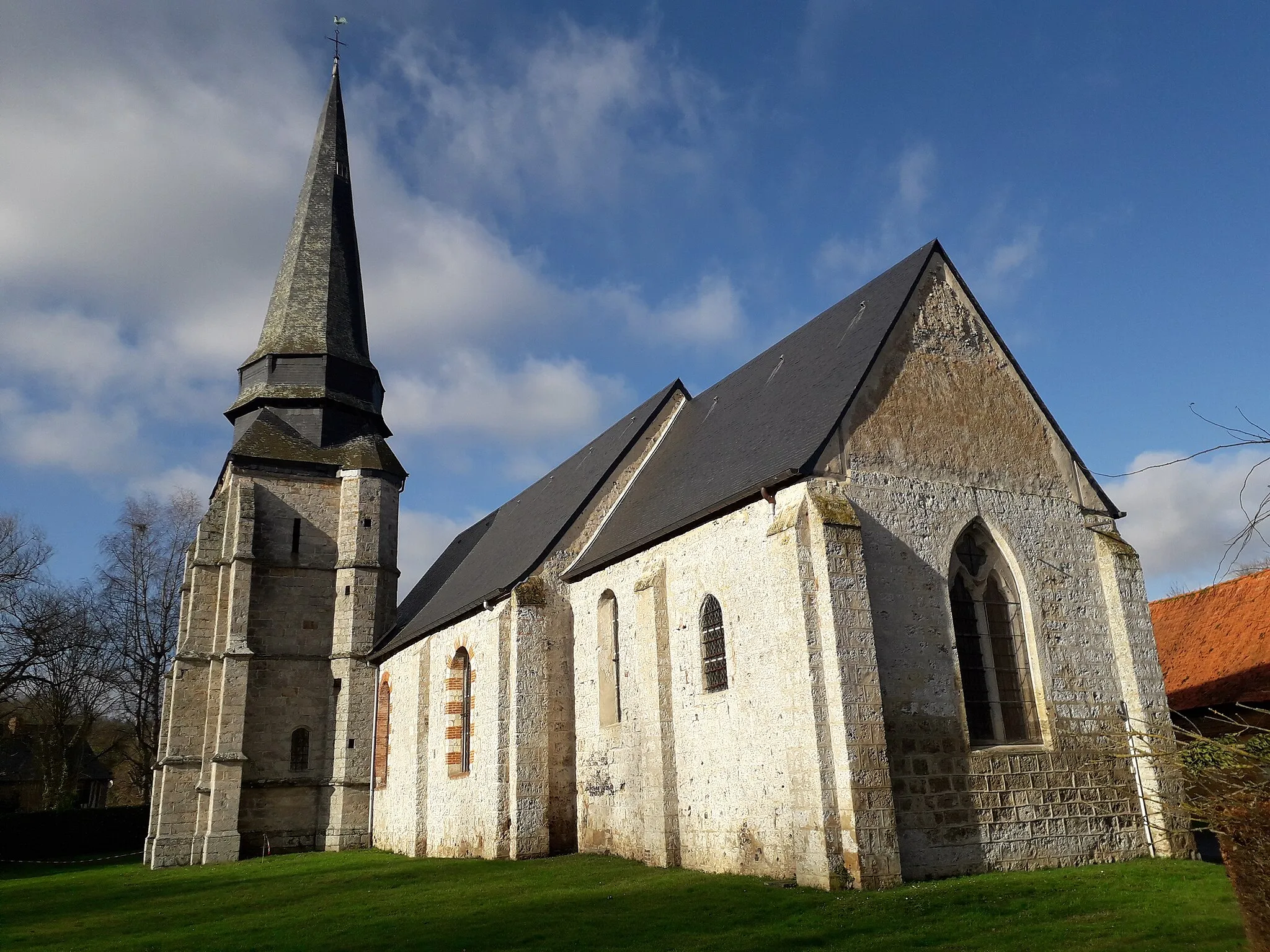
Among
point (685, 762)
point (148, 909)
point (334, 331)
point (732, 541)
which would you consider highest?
point (334, 331)

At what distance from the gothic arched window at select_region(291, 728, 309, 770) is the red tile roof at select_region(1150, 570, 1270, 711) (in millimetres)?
19503

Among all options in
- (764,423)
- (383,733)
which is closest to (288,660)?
(383,733)

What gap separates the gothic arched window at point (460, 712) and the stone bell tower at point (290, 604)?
510cm

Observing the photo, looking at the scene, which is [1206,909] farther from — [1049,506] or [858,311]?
[858,311]

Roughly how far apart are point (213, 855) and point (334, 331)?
13.9 m

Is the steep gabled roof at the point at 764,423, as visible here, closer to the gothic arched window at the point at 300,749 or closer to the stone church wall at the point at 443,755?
the stone church wall at the point at 443,755

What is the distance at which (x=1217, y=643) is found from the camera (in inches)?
754

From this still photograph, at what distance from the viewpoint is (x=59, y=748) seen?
38156 millimetres

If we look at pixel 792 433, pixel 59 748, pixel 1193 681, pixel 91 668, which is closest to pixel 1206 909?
pixel 792 433

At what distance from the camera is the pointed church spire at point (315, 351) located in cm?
2592

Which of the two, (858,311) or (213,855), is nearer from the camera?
(858,311)

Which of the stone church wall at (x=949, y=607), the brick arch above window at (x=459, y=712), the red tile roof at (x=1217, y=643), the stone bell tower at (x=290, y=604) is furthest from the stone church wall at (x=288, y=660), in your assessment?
the red tile roof at (x=1217, y=643)

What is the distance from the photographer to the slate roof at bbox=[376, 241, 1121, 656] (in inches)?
516

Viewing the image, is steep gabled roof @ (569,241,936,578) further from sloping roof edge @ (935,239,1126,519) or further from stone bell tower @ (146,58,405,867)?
stone bell tower @ (146,58,405,867)
